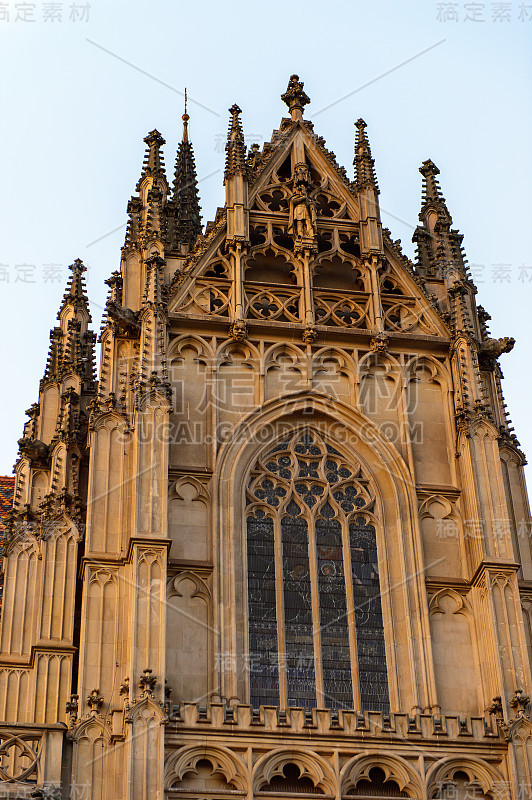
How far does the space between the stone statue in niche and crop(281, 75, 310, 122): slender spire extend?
219 centimetres

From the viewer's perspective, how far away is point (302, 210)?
34.2 m

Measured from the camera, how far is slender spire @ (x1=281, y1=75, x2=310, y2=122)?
120 feet

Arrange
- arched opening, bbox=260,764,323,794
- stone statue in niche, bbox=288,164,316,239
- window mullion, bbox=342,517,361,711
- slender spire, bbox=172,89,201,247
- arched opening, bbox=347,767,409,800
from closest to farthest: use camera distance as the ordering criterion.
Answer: arched opening, bbox=260,764,323,794 < arched opening, bbox=347,767,409,800 < window mullion, bbox=342,517,361,711 < stone statue in niche, bbox=288,164,316,239 < slender spire, bbox=172,89,201,247

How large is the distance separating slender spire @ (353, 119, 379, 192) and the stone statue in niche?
49.8 inches

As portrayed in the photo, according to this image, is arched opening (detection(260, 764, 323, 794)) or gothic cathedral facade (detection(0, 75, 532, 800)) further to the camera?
gothic cathedral facade (detection(0, 75, 532, 800))

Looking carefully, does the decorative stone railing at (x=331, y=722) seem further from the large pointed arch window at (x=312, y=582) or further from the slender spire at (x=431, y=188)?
the slender spire at (x=431, y=188)

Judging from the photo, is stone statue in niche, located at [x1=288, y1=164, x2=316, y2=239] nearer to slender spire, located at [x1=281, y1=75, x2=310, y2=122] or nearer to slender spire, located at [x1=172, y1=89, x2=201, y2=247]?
slender spire, located at [x1=281, y1=75, x2=310, y2=122]

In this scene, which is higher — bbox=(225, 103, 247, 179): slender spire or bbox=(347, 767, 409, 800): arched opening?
bbox=(225, 103, 247, 179): slender spire

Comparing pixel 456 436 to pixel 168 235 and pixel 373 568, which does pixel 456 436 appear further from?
pixel 168 235

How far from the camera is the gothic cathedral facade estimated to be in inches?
1033

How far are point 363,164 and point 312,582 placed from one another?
10.6 m

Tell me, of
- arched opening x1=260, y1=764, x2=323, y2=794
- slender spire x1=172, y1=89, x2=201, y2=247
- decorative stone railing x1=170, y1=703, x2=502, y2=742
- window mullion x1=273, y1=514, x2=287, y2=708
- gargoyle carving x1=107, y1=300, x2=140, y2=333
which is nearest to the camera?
arched opening x1=260, y1=764, x2=323, y2=794

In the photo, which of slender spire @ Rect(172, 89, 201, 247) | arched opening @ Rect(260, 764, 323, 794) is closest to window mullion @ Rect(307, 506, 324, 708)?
arched opening @ Rect(260, 764, 323, 794)

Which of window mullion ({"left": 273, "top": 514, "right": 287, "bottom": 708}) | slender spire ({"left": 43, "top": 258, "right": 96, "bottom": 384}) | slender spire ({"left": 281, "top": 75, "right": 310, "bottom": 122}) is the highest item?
slender spire ({"left": 281, "top": 75, "right": 310, "bottom": 122})
